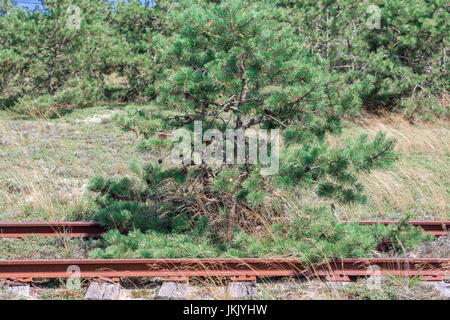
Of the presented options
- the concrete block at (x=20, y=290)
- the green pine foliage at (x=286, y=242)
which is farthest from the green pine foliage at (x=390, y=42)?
the concrete block at (x=20, y=290)

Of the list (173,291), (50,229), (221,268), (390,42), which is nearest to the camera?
(173,291)

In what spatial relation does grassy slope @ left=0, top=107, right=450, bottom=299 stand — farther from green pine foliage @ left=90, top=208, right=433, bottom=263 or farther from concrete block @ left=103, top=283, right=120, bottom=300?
concrete block @ left=103, top=283, right=120, bottom=300

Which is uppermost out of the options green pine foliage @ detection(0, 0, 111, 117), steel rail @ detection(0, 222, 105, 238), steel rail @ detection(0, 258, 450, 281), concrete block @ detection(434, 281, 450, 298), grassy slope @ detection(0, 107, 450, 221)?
green pine foliage @ detection(0, 0, 111, 117)

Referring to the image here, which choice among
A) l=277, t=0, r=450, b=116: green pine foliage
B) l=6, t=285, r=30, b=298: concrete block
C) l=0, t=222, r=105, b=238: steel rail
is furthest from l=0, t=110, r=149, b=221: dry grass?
l=277, t=0, r=450, b=116: green pine foliage

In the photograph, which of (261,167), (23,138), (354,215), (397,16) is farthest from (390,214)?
(397,16)

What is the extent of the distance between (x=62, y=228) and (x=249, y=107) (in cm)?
279

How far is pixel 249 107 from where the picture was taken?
481cm

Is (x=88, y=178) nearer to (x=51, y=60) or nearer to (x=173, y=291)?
(x=173, y=291)

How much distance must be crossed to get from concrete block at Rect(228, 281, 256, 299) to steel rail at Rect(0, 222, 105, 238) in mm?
2125

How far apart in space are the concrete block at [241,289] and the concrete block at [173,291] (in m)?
0.41

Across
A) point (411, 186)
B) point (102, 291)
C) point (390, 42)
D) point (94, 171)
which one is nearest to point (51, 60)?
point (94, 171)

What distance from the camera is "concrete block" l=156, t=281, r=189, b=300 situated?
381 centimetres

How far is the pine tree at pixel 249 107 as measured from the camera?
4.49 meters
